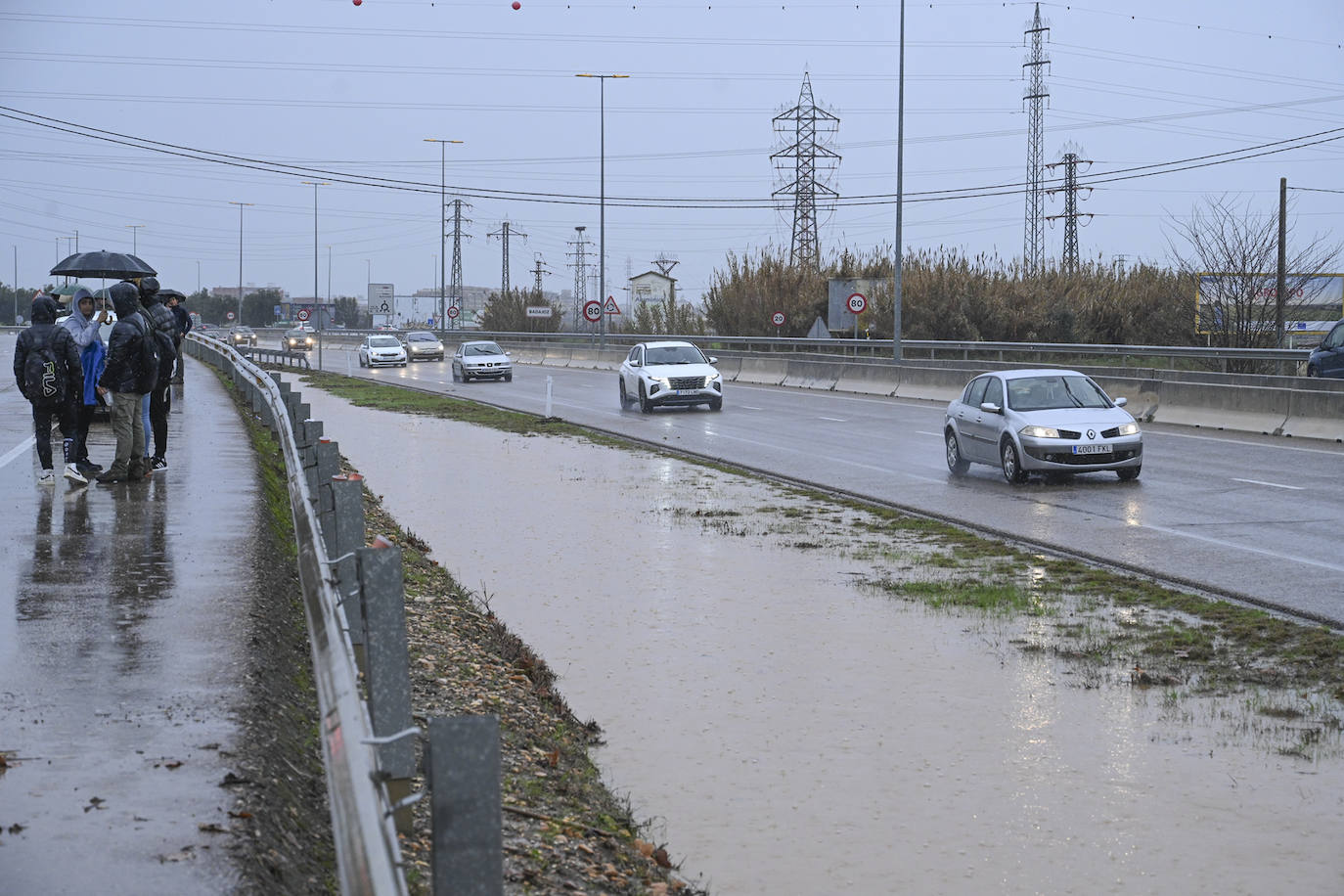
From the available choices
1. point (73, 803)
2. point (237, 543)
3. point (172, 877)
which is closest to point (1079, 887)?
point (172, 877)

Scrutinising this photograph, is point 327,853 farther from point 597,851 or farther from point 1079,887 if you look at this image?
point 1079,887

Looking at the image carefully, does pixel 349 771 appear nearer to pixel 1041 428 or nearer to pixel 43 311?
pixel 43 311

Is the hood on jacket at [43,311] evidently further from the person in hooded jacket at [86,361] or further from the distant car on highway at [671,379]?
the distant car on highway at [671,379]

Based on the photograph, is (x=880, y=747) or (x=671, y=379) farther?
(x=671, y=379)

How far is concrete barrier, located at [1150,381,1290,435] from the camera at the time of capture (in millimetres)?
25734

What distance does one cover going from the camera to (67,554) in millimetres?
10406

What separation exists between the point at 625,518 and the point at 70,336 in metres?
5.54

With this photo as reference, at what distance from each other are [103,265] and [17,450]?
23.9 ft

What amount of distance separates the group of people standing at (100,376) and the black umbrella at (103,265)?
9996 mm

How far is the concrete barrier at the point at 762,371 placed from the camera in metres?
47.0

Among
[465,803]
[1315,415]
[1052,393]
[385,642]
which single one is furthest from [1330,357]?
[465,803]

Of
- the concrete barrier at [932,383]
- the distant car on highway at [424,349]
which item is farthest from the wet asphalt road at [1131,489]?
the distant car on highway at [424,349]

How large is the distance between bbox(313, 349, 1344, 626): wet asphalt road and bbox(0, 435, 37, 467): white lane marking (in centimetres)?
931

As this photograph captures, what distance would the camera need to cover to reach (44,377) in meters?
13.8
